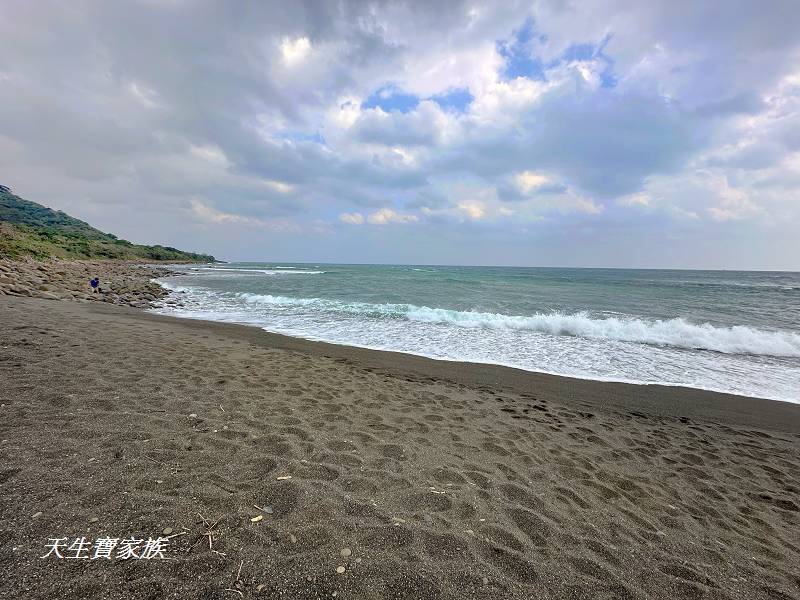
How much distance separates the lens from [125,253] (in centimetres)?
6488

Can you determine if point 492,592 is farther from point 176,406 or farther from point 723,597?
point 176,406

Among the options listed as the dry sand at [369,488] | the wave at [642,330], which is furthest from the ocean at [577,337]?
the dry sand at [369,488]

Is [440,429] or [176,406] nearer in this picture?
[176,406]

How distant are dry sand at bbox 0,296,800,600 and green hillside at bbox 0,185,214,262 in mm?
38961

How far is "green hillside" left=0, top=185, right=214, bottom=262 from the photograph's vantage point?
149 ft

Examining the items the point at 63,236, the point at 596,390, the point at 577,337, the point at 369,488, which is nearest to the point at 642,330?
the point at 577,337

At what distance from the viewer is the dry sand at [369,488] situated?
225 cm

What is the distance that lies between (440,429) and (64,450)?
4244mm

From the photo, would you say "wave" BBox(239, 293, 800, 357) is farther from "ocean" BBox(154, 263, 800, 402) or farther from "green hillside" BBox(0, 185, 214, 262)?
"green hillside" BBox(0, 185, 214, 262)

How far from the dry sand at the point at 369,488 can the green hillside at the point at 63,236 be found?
3896 cm

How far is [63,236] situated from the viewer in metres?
58.0

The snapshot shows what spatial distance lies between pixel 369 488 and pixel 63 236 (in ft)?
266

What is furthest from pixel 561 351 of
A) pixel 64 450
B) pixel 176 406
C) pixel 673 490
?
pixel 64 450

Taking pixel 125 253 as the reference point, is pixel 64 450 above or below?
below
